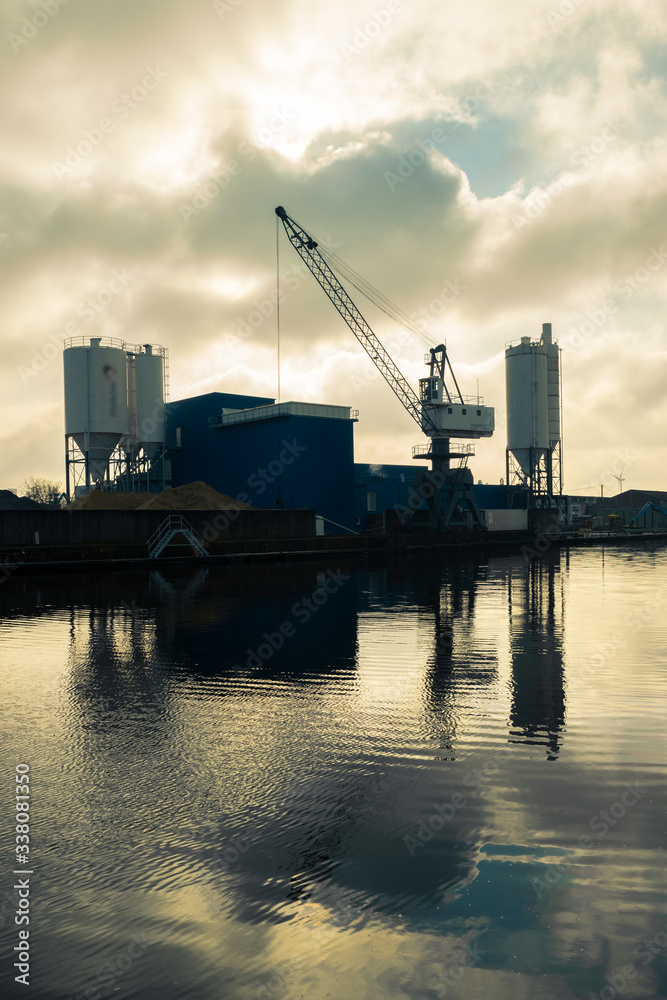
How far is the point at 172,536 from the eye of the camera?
146 ft

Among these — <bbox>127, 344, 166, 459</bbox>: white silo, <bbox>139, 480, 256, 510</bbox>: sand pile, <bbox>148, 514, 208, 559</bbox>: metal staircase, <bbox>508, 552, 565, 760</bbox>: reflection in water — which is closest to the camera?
<bbox>508, 552, 565, 760</bbox>: reflection in water

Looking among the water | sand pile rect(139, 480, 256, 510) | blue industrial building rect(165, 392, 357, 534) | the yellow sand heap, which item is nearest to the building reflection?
the water

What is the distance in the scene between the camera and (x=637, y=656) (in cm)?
1379

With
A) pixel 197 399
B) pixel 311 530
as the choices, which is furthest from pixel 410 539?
pixel 197 399

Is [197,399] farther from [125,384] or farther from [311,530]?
[311,530]

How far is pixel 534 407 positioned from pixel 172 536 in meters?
50.5

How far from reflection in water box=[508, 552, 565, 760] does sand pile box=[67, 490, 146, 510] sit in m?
38.4

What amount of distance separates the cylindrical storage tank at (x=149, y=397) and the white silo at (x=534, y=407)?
122ft

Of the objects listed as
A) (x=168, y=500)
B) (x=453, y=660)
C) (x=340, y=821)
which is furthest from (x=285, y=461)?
(x=340, y=821)

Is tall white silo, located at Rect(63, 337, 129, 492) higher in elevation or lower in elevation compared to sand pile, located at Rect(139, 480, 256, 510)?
higher

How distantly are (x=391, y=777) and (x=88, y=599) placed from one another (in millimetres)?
20326

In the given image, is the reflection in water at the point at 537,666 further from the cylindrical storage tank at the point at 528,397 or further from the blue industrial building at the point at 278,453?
the cylindrical storage tank at the point at 528,397

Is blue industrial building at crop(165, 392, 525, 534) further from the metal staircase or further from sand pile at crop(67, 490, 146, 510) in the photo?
the metal staircase

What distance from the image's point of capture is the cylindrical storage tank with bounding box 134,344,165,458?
72.7 metres
